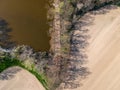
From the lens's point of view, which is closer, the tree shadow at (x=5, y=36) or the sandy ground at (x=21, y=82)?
the sandy ground at (x=21, y=82)

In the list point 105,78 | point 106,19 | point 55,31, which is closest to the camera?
point 105,78

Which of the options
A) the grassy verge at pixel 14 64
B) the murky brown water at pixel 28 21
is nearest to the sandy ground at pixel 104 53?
the grassy verge at pixel 14 64

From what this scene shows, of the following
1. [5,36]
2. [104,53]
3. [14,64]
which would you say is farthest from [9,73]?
[104,53]

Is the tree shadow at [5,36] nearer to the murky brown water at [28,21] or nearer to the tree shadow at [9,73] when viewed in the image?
the murky brown water at [28,21]

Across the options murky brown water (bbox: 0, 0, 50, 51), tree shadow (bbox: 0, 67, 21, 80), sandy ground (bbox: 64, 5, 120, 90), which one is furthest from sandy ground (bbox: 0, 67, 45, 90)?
sandy ground (bbox: 64, 5, 120, 90)

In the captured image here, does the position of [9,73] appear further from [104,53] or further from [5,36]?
[104,53]

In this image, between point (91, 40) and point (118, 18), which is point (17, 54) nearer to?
point (91, 40)

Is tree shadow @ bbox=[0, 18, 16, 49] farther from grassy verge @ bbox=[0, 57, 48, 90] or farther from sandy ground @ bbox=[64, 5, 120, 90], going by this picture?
sandy ground @ bbox=[64, 5, 120, 90]

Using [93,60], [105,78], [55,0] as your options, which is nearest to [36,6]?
[55,0]
